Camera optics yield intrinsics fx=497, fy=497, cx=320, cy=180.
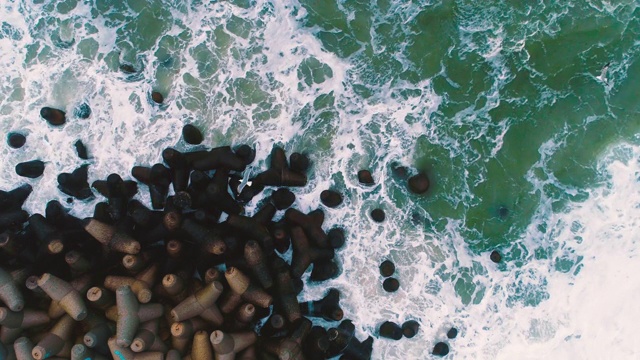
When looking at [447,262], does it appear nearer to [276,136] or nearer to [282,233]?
[282,233]

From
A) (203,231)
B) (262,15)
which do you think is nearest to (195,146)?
(203,231)

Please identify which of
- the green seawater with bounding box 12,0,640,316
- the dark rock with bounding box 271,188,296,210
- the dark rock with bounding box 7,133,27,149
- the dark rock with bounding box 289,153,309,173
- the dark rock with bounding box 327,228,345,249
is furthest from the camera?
the green seawater with bounding box 12,0,640,316

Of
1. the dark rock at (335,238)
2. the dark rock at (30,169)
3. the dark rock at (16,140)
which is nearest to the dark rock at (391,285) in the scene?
the dark rock at (335,238)

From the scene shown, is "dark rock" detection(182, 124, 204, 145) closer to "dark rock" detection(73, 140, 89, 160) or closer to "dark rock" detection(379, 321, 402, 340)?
"dark rock" detection(73, 140, 89, 160)

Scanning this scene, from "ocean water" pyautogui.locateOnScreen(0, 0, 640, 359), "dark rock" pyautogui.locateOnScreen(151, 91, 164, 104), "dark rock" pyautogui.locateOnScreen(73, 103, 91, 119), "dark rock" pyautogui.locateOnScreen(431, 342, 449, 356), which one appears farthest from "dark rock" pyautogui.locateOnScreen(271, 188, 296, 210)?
"dark rock" pyautogui.locateOnScreen(73, 103, 91, 119)

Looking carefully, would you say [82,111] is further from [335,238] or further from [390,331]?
[390,331]

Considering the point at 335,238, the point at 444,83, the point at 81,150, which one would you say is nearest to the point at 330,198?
the point at 335,238

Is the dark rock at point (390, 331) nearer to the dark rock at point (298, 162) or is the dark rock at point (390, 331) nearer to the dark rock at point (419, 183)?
the dark rock at point (419, 183)
